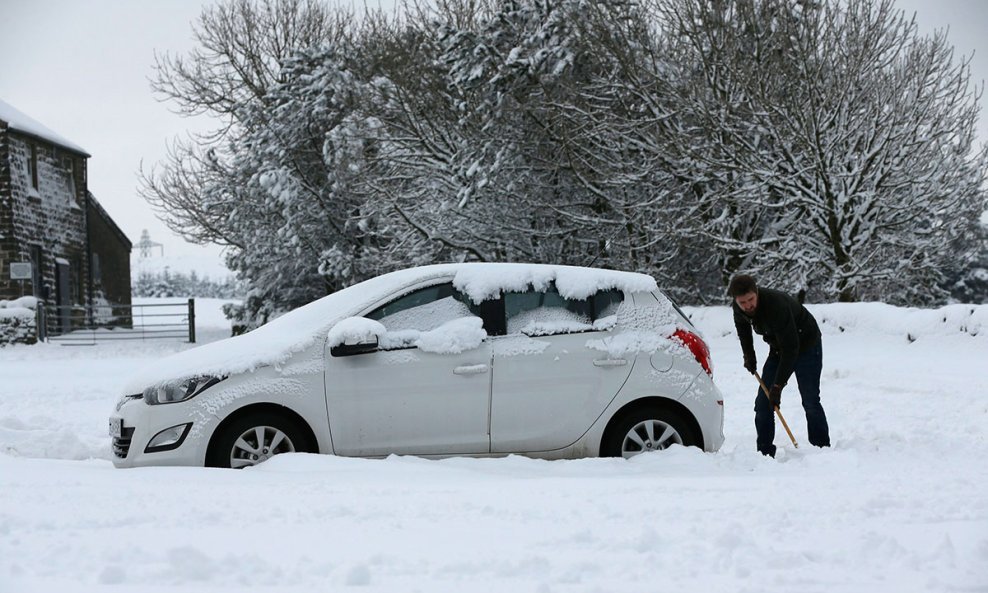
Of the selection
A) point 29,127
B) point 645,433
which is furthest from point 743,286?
point 29,127

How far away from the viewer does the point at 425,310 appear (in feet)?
22.0

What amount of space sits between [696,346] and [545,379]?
45.0 inches

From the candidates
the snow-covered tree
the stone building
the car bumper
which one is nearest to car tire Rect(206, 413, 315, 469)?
the car bumper

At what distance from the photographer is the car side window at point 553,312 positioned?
6781 millimetres

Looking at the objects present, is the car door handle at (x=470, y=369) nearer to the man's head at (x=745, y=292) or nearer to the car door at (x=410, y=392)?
the car door at (x=410, y=392)

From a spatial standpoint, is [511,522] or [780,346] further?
[780,346]

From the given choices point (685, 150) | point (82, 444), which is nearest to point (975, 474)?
point (82, 444)

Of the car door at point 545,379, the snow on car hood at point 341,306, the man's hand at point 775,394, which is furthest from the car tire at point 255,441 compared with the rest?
the man's hand at point 775,394

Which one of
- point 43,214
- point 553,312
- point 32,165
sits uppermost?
point 32,165

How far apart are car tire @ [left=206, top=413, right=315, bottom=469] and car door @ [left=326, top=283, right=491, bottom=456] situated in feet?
0.82

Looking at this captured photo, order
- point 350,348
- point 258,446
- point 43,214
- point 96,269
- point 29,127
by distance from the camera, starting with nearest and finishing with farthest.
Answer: point 258,446 < point 350,348 < point 29,127 < point 43,214 < point 96,269

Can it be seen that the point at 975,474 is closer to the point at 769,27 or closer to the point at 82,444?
the point at 82,444

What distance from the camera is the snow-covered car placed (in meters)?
6.23

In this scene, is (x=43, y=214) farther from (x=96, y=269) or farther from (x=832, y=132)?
(x=832, y=132)
